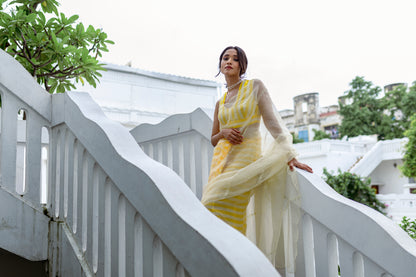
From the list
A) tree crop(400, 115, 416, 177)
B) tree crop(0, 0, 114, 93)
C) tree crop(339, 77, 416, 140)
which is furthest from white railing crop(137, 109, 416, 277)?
tree crop(339, 77, 416, 140)

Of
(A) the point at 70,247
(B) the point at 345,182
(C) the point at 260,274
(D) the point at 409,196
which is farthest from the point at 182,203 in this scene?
(D) the point at 409,196

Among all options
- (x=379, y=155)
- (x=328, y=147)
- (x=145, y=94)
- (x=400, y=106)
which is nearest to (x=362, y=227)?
(x=145, y=94)

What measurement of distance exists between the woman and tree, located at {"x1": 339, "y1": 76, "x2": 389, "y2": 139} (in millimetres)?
23135

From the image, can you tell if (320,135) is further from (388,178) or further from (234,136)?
(234,136)

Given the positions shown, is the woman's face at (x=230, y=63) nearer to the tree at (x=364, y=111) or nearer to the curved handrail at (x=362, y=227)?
the curved handrail at (x=362, y=227)

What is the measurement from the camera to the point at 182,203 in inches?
51.5

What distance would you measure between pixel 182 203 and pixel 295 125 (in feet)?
107

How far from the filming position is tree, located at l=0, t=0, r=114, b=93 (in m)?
2.74

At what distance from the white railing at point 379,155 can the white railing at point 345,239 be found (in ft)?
61.6

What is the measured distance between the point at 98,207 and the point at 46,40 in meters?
1.61

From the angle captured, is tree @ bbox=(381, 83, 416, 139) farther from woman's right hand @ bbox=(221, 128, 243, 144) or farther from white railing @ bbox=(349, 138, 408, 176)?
woman's right hand @ bbox=(221, 128, 243, 144)

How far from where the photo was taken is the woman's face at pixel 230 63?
7.55ft

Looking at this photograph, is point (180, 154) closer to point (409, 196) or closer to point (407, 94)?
point (409, 196)

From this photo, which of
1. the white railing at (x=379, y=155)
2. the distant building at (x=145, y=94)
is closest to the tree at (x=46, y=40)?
the distant building at (x=145, y=94)
